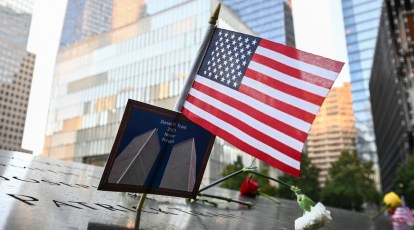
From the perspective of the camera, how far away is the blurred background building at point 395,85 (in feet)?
167

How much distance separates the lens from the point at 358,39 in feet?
326

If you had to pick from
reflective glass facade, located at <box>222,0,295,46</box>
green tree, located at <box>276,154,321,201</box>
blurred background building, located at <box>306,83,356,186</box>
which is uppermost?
reflective glass facade, located at <box>222,0,295,46</box>

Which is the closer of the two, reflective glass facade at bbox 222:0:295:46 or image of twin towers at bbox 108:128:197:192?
image of twin towers at bbox 108:128:197:192

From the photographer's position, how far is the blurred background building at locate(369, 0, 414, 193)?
5091 cm

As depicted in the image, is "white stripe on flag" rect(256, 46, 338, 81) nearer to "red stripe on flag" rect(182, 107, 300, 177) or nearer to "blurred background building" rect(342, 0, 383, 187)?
"red stripe on flag" rect(182, 107, 300, 177)

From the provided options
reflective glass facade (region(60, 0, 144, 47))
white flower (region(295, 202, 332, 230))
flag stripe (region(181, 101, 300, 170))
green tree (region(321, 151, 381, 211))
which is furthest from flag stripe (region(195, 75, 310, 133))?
reflective glass facade (region(60, 0, 144, 47))

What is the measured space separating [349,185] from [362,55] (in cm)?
6718

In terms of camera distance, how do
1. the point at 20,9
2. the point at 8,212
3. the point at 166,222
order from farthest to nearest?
the point at 20,9 < the point at 166,222 < the point at 8,212

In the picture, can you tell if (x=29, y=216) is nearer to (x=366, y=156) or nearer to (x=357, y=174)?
(x=357, y=174)

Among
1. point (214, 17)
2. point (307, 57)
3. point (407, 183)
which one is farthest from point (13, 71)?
point (307, 57)

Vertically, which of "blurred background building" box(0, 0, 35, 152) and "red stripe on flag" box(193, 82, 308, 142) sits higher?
"blurred background building" box(0, 0, 35, 152)

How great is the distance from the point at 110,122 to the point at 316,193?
27689 mm

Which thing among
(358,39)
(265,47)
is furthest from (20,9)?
(265,47)

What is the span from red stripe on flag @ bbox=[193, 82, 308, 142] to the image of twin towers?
0.47 m
